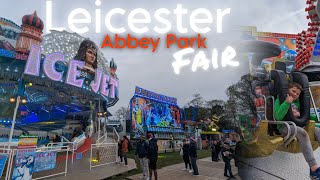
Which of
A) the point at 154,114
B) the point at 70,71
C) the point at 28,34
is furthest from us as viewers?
the point at 154,114

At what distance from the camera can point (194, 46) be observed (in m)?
4.03

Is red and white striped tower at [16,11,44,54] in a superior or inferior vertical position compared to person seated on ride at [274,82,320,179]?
superior

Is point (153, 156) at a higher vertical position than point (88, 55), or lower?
lower

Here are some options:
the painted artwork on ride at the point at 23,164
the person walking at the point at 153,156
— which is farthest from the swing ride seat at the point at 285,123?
the painted artwork on ride at the point at 23,164

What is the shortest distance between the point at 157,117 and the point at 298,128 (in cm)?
2712

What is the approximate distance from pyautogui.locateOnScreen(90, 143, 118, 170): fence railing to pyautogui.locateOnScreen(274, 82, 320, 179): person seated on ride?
31.5 feet

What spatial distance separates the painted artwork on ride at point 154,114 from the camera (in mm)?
26688

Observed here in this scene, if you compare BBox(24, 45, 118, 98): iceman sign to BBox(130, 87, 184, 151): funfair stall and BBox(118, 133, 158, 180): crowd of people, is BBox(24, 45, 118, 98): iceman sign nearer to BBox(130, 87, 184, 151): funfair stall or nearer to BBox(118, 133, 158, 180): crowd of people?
BBox(130, 87, 184, 151): funfair stall

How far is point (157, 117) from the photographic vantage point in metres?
30.4

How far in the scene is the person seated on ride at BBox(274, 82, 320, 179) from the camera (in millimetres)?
3265

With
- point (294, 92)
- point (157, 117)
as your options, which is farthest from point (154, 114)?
point (294, 92)

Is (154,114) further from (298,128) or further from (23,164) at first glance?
(298,128)

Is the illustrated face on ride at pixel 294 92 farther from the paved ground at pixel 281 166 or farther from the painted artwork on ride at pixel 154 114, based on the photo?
the painted artwork on ride at pixel 154 114

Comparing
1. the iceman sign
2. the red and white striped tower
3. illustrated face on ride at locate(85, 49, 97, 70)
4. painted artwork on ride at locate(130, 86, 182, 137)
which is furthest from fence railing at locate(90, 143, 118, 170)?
painted artwork on ride at locate(130, 86, 182, 137)
